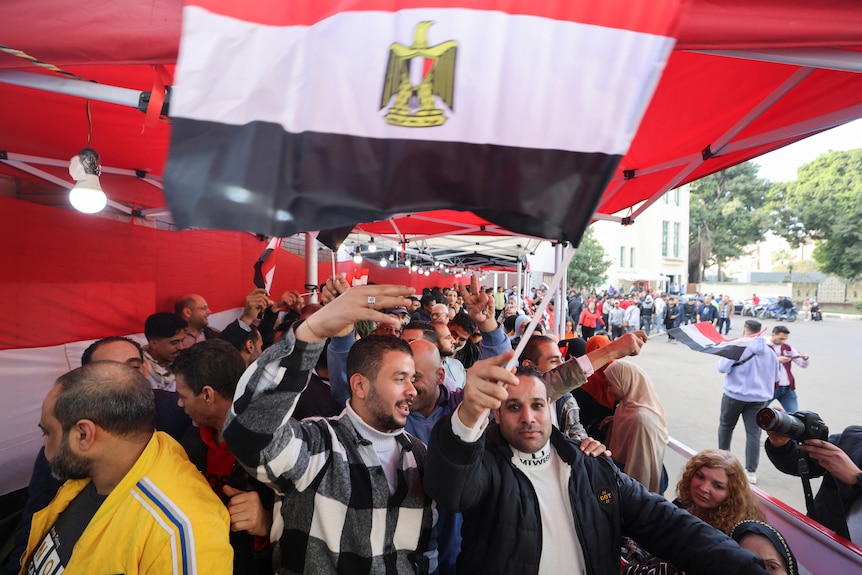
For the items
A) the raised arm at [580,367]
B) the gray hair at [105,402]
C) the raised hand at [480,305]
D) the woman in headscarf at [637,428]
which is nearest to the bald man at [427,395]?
the raised hand at [480,305]

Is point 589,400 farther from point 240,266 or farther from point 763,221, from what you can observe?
point 763,221

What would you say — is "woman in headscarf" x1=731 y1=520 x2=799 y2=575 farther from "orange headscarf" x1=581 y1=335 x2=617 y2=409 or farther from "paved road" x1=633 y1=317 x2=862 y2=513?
"paved road" x1=633 y1=317 x2=862 y2=513

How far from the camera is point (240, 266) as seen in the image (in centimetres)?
616

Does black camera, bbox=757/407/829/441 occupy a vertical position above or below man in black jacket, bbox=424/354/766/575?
above

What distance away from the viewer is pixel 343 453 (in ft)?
5.82

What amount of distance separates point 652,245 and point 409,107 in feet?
158

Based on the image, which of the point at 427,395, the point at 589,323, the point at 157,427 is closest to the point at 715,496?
the point at 427,395

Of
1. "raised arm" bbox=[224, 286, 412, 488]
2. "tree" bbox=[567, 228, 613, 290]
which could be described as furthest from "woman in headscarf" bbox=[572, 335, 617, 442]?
"tree" bbox=[567, 228, 613, 290]

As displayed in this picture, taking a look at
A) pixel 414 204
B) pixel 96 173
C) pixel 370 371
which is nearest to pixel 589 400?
pixel 370 371

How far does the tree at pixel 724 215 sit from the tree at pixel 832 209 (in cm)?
513

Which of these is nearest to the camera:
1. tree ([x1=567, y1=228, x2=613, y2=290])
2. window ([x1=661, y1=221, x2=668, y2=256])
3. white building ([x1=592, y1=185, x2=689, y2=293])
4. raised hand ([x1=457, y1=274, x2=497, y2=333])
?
raised hand ([x1=457, y1=274, x2=497, y2=333])

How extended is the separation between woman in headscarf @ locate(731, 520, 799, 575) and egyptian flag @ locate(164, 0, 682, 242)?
2099 mm

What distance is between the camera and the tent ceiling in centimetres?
126

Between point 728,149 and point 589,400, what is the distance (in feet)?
7.47
